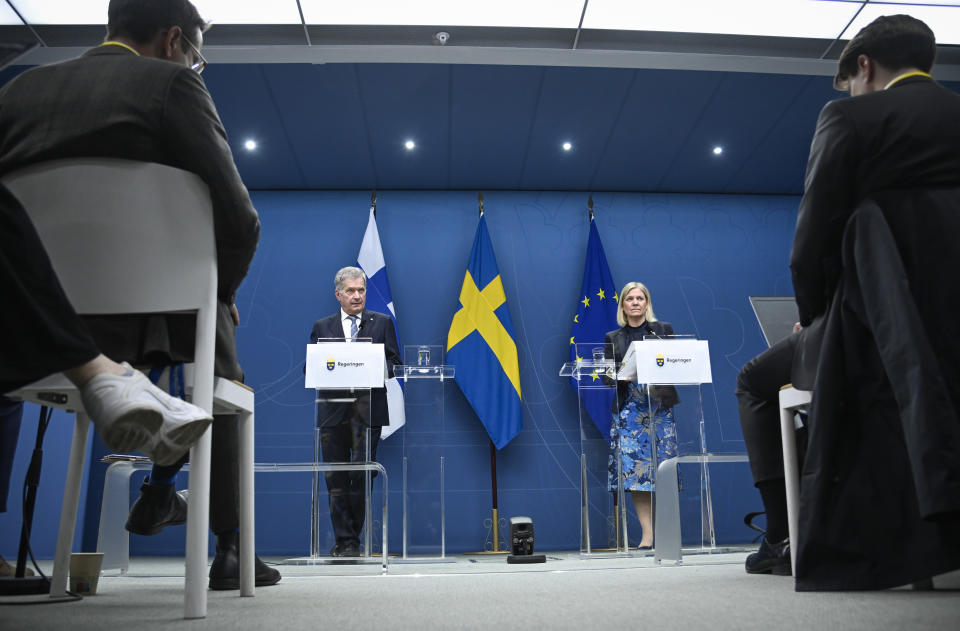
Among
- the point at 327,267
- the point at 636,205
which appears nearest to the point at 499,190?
the point at 636,205

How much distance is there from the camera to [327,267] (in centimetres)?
610

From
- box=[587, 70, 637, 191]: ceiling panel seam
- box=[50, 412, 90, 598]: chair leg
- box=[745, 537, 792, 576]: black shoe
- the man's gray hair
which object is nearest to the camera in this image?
box=[50, 412, 90, 598]: chair leg

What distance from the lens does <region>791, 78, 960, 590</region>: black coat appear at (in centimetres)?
126

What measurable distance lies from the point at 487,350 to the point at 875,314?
446 cm

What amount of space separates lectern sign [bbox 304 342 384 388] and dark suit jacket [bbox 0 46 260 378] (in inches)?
85.3

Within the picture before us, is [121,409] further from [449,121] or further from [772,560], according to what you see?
[449,121]

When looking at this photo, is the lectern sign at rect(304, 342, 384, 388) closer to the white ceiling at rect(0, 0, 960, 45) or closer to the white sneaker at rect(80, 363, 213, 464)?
the white ceiling at rect(0, 0, 960, 45)

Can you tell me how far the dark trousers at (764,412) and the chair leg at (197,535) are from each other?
1294 millimetres

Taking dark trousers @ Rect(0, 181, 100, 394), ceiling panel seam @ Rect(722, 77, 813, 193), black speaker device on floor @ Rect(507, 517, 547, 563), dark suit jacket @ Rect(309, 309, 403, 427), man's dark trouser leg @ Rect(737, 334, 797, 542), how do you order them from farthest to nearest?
ceiling panel seam @ Rect(722, 77, 813, 193)
dark suit jacket @ Rect(309, 309, 403, 427)
black speaker device on floor @ Rect(507, 517, 547, 563)
man's dark trouser leg @ Rect(737, 334, 797, 542)
dark trousers @ Rect(0, 181, 100, 394)

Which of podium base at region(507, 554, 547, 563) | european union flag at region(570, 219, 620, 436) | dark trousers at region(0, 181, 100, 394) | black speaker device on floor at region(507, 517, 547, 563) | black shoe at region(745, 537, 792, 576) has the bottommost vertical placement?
podium base at region(507, 554, 547, 563)

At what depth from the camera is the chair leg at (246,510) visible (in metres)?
1.63

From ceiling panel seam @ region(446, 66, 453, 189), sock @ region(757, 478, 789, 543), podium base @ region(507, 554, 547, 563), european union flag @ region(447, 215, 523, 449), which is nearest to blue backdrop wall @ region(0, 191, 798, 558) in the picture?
european union flag @ region(447, 215, 523, 449)

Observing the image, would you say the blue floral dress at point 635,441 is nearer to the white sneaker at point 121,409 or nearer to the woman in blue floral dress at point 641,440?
the woman in blue floral dress at point 641,440

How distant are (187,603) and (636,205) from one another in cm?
569
